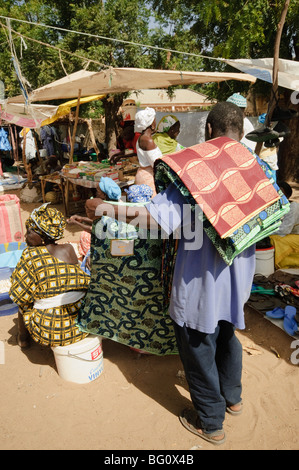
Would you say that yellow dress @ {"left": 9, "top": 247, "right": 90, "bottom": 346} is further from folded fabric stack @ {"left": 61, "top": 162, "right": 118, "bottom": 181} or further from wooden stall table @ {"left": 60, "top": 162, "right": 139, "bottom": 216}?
folded fabric stack @ {"left": 61, "top": 162, "right": 118, "bottom": 181}

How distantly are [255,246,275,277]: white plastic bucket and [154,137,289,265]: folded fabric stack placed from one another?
2240 millimetres

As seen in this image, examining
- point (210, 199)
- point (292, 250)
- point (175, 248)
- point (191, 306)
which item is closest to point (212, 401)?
point (191, 306)

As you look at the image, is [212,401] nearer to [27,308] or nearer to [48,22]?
[27,308]

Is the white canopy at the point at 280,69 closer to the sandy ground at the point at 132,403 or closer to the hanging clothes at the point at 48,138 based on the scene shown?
the sandy ground at the point at 132,403

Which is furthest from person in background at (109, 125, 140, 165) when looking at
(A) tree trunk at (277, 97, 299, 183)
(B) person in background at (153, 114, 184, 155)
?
(A) tree trunk at (277, 97, 299, 183)

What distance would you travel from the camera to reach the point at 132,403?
2.44 m

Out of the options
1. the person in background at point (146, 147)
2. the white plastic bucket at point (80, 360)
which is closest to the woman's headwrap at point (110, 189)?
the white plastic bucket at point (80, 360)

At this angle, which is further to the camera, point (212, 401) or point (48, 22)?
point (48, 22)

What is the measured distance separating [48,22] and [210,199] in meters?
13.6

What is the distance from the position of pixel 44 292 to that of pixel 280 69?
12.4ft

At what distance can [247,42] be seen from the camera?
20.9 feet

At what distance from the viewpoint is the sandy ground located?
2.15m

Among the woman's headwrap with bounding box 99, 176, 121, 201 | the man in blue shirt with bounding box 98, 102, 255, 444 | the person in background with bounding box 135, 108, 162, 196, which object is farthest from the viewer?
the person in background with bounding box 135, 108, 162, 196

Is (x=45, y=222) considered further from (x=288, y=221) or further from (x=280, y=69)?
(x=280, y=69)
